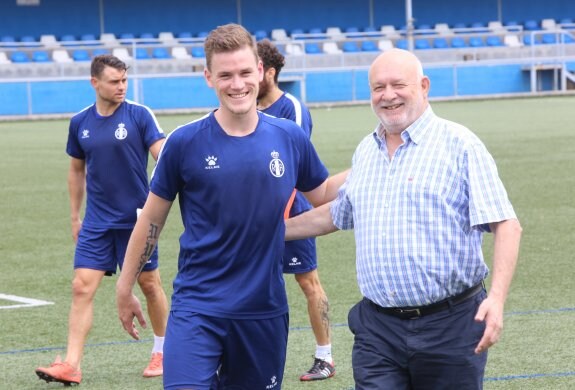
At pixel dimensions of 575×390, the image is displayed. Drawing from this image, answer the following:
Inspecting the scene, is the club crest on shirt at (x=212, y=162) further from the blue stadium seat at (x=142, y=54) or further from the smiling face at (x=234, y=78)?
the blue stadium seat at (x=142, y=54)

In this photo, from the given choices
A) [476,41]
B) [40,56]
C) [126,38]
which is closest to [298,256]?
[40,56]

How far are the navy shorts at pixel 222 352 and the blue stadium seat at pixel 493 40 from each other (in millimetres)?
47666

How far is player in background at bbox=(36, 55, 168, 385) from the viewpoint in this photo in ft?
26.5

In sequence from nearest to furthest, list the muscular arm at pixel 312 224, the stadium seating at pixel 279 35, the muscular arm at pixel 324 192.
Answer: the muscular arm at pixel 312 224 → the muscular arm at pixel 324 192 → the stadium seating at pixel 279 35

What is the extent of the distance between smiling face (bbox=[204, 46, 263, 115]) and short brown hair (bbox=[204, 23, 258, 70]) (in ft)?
0.05

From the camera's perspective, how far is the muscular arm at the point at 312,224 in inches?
216

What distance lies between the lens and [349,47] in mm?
50031

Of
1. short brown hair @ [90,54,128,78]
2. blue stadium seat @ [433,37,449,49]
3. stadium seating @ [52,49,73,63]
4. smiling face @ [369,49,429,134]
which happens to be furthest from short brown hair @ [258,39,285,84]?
blue stadium seat @ [433,37,449,49]

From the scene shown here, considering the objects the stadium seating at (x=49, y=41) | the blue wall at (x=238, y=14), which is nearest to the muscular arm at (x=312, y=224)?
the stadium seating at (x=49, y=41)

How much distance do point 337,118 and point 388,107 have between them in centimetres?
3019

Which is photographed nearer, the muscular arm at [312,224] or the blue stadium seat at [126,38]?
the muscular arm at [312,224]

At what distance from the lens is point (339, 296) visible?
1040 cm

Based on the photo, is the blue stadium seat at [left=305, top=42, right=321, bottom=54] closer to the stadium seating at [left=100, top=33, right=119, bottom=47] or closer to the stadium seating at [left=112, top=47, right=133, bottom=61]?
the stadium seating at [left=112, top=47, right=133, bottom=61]

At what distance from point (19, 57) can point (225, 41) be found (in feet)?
Answer: 136
